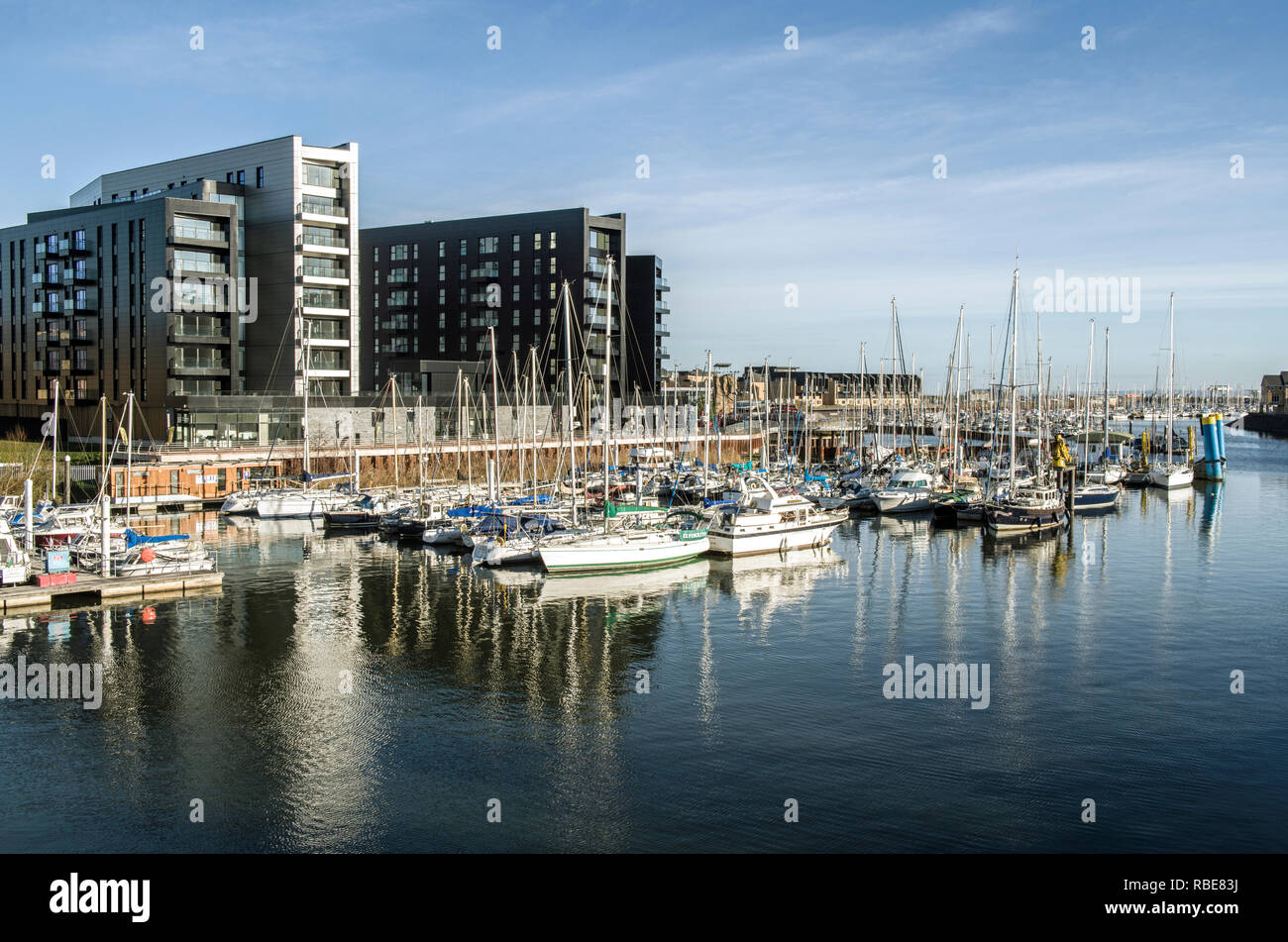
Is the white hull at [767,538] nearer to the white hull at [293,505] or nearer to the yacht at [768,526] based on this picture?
the yacht at [768,526]

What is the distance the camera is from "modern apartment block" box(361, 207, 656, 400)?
111312 millimetres

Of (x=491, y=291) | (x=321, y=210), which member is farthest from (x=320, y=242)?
(x=491, y=291)

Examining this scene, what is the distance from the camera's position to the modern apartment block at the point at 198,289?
3484 inches

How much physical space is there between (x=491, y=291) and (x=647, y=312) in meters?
20.5

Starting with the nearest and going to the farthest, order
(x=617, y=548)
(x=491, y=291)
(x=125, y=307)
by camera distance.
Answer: (x=617, y=548)
(x=125, y=307)
(x=491, y=291)

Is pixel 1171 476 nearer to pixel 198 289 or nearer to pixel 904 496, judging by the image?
pixel 904 496

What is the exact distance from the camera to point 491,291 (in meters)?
116

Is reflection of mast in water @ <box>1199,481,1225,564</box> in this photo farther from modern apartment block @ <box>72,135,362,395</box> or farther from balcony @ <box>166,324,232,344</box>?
balcony @ <box>166,324,232,344</box>

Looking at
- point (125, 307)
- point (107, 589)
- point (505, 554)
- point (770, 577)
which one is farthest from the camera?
point (125, 307)

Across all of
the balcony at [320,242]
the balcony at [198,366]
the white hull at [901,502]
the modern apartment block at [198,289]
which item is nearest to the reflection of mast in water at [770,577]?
the white hull at [901,502]

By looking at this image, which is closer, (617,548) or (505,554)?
(617,548)

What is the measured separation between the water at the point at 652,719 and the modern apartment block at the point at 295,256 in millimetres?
48640
